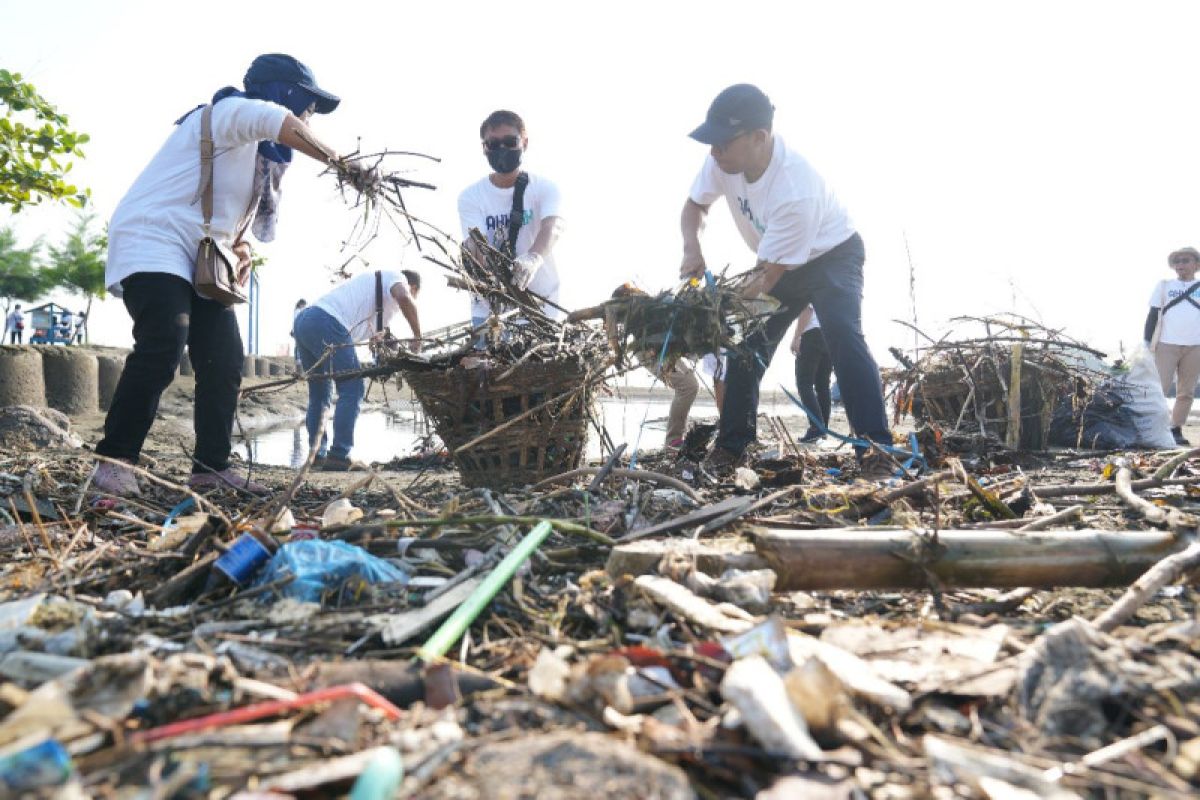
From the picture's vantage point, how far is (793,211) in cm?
347

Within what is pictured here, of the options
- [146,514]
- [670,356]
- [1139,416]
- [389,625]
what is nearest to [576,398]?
[670,356]

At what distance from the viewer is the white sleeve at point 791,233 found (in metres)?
3.47

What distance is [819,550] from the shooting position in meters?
1.56

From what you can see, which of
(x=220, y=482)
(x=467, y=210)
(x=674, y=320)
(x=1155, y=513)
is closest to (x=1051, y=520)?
(x=1155, y=513)

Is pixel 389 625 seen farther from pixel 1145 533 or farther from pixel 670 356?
pixel 670 356

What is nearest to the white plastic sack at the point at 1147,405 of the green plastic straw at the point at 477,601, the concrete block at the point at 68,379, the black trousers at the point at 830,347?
the black trousers at the point at 830,347

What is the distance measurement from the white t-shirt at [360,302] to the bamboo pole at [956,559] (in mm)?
4231

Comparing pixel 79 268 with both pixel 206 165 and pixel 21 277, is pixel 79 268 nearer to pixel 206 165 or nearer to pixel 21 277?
pixel 21 277

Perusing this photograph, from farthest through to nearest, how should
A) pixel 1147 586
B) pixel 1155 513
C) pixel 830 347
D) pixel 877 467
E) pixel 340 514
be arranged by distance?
1. pixel 830 347
2. pixel 877 467
3. pixel 340 514
4. pixel 1155 513
5. pixel 1147 586

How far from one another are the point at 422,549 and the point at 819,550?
101cm

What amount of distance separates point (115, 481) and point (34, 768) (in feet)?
7.81

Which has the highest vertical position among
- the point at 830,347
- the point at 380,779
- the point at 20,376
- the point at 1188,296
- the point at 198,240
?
the point at 1188,296

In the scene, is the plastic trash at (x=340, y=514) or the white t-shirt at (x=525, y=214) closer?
the plastic trash at (x=340, y=514)

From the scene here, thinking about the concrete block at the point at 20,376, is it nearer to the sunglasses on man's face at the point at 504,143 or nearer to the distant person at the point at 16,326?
the sunglasses on man's face at the point at 504,143
